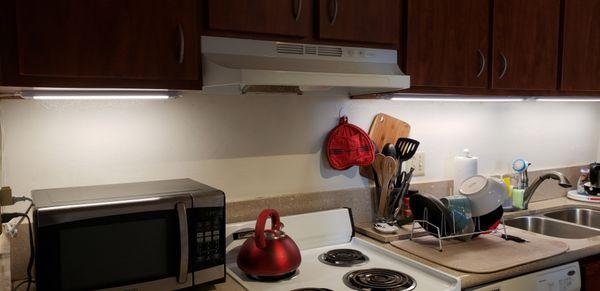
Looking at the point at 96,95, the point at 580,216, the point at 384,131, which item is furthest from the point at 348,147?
the point at 580,216

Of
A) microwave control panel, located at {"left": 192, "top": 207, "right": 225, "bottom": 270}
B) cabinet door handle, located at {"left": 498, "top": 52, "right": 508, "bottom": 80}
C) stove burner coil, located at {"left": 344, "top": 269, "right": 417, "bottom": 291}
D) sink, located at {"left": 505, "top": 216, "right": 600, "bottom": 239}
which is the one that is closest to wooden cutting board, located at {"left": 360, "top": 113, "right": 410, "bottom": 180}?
cabinet door handle, located at {"left": 498, "top": 52, "right": 508, "bottom": 80}

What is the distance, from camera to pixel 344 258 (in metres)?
1.68

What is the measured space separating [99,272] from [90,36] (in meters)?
0.61

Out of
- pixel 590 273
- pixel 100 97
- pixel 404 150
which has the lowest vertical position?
pixel 590 273

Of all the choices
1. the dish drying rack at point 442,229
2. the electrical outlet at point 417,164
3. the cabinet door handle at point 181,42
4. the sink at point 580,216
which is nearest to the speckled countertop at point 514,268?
the dish drying rack at point 442,229

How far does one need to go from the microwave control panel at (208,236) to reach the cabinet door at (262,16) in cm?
55

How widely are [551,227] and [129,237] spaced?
6.52 feet

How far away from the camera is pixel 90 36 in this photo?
1.19 m

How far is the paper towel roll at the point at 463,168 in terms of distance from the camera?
7.23ft

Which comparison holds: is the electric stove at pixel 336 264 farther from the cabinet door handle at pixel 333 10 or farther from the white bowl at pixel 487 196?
the cabinet door handle at pixel 333 10

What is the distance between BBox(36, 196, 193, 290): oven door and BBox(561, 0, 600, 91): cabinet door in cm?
186

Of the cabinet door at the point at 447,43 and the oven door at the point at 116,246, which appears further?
the cabinet door at the point at 447,43

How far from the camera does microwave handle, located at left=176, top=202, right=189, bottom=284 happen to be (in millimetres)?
1244

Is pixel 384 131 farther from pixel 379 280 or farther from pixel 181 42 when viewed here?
pixel 181 42
